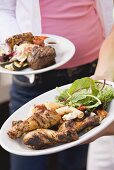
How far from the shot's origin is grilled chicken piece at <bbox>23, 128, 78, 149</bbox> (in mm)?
828

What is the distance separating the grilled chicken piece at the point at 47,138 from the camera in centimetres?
83

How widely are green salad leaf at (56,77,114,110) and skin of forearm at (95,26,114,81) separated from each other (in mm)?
148

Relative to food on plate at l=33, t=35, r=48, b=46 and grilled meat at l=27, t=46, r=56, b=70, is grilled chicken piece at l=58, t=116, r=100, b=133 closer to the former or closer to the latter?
grilled meat at l=27, t=46, r=56, b=70

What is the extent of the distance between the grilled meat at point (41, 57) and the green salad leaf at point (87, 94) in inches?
8.0

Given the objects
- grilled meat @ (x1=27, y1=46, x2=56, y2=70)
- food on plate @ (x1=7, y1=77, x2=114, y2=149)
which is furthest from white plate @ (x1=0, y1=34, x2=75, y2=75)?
food on plate @ (x1=7, y1=77, x2=114, y2=149)

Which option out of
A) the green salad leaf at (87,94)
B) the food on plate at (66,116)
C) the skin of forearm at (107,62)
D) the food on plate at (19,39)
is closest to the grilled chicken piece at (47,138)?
the food on plate at (66,116)

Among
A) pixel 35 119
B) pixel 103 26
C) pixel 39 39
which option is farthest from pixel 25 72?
pixel 103 26

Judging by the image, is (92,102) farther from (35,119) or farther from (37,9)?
(37,9)

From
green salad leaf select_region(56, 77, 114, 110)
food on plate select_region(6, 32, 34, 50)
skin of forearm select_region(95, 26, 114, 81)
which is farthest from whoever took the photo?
food on plate select_region(6, 32, 34, 50)

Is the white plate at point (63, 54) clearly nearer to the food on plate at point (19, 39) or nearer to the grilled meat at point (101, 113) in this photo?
the food on plate at point (19, 39)

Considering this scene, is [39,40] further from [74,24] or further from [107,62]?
[107,62]

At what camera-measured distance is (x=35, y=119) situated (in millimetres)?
895

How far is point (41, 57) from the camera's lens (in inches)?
48.8

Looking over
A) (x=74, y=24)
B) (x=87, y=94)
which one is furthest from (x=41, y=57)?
(x=87, y=94)
